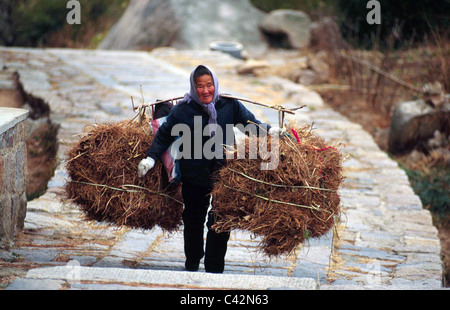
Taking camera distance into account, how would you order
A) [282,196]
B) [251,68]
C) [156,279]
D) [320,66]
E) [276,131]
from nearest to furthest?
[156,279] → [282,196] → [276,131] → [251,68] → [320,66]

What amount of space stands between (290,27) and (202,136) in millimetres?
10774

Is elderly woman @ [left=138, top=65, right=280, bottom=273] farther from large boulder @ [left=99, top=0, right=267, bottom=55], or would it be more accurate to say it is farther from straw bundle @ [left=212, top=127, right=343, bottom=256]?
large boulder @ [left=99, top=0, right=267, bottom=55]

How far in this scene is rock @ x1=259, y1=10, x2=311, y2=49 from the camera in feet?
44.9

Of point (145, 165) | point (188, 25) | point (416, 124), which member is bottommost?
point (145, 165)

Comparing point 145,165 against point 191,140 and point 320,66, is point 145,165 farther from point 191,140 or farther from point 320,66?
point 320,66

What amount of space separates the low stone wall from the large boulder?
9.01 metres

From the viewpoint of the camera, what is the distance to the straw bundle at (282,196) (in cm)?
318

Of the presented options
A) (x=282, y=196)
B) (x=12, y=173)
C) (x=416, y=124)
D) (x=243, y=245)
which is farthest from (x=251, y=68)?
(x=282, y=196)

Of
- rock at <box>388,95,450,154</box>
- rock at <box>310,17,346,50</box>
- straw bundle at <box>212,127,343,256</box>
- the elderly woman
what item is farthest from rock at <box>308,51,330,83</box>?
straw bundle at <box>212,127,343,256</box>

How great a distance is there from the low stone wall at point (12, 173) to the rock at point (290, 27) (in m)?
10.3

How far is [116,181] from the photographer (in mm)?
3535
